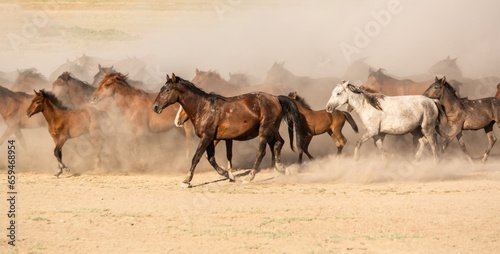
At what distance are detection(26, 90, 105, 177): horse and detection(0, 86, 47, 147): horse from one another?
1.74 m

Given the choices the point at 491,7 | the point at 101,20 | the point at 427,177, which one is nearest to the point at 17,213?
the point at 427,177

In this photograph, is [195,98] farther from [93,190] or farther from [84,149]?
[84,149]

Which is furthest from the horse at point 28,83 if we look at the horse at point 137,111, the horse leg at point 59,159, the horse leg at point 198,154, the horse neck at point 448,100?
the horse neck at point 448,100

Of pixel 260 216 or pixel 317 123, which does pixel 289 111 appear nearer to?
pixel 317 123

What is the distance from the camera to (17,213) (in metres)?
8.74

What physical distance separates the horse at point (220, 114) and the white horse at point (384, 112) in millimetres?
1354

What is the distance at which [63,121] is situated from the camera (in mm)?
12539

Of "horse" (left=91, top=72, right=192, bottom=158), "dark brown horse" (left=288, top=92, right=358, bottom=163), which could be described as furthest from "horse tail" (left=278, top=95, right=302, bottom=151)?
"horse" (left=91, top=72, right=192, bottom=158)

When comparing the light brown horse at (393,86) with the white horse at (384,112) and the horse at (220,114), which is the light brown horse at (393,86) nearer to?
the white horse at (384,112)

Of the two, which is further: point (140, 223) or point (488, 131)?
point (488, 131)

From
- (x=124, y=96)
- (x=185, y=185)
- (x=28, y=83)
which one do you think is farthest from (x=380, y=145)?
(x=28, y=83)

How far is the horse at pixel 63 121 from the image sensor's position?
12.4 meters

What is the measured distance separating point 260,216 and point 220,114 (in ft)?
9.73

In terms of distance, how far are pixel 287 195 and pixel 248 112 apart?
182 centimetres
